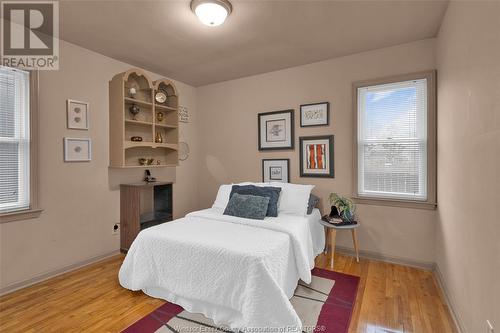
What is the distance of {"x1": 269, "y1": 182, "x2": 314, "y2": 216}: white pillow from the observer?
3.13m

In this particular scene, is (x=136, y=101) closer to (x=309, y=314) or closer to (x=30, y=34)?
(x=30, y=34)

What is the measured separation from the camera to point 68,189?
297cm

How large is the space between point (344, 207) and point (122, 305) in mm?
2504

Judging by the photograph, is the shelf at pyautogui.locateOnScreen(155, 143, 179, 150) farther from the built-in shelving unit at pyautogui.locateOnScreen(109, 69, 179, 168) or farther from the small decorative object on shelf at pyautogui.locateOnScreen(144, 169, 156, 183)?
the small decorative object on shelf at pyautogui.locateOnScreen(144, 169, 156, 183)

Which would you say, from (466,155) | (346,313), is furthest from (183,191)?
(466,155)

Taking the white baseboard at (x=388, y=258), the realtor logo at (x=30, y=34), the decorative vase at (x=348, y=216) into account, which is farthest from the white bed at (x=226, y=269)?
the realtor logo at (x=30, y=34)

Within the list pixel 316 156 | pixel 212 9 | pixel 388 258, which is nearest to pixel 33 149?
pixel 212 9

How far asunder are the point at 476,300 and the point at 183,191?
3864 millimetres

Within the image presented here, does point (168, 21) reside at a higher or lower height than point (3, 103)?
higher

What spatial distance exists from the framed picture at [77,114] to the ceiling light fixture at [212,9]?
1819 millimetres

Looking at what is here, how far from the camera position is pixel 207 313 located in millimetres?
2062

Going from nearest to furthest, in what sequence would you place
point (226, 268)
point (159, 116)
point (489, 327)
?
point (489, 327), point (226, 268), point (159, 116)

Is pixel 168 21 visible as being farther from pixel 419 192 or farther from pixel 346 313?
pixel 419 192

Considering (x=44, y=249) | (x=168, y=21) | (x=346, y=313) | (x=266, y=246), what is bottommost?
(x=346, y=313)
